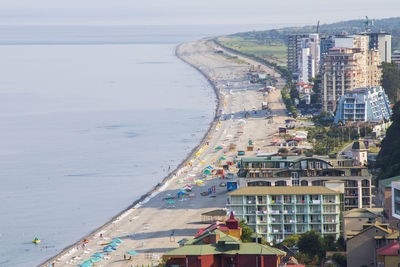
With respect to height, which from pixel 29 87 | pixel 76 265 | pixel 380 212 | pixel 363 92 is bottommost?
pixel 76 265

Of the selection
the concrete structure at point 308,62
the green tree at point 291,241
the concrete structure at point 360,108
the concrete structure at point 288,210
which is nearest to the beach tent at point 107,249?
the concrete structure at point 288,210

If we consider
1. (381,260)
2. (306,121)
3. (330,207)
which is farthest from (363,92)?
(381,260)

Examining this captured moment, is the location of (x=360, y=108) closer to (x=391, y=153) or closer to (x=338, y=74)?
(x=338, y=74)

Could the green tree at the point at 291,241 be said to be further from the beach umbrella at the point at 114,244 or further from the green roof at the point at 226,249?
the beach umbrella at the point at 114,244

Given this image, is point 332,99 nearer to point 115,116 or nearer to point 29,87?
point 115,116

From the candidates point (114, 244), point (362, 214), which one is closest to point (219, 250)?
point (362, 214)

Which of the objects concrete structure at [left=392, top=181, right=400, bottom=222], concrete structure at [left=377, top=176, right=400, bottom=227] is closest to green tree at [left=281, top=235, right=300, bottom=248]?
concrete structure at [left=377, top=176, right=400, bottom=227]
